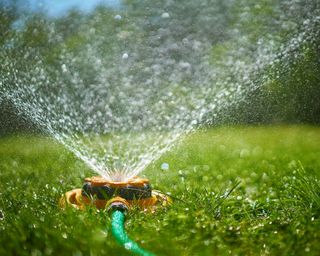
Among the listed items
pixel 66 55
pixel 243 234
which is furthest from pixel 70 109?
pixel 243 234

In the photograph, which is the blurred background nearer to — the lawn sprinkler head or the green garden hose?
the lawn sprinkler head

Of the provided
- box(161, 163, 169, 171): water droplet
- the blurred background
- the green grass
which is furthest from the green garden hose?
the blurred background

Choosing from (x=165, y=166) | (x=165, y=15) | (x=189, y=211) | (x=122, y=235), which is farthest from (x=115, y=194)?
(x=165, y=15)

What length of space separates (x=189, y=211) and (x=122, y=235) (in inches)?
18.8

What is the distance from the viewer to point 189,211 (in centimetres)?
268

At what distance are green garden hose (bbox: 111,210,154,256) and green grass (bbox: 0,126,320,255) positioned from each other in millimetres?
A: 30

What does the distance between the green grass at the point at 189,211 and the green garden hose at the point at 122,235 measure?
0.03 metres

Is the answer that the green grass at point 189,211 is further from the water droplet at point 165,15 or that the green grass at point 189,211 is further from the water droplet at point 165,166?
the water droplet at point 165,15

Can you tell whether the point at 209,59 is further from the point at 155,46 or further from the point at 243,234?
the point at 243,234

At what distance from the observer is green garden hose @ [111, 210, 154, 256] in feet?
6.62

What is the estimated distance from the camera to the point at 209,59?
8898mm

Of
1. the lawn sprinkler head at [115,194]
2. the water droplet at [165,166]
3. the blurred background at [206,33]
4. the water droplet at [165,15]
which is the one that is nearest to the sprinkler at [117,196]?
the lawn sprinkler head at [115,194]

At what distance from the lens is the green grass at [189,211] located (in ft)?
6.69

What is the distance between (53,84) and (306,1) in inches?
156
